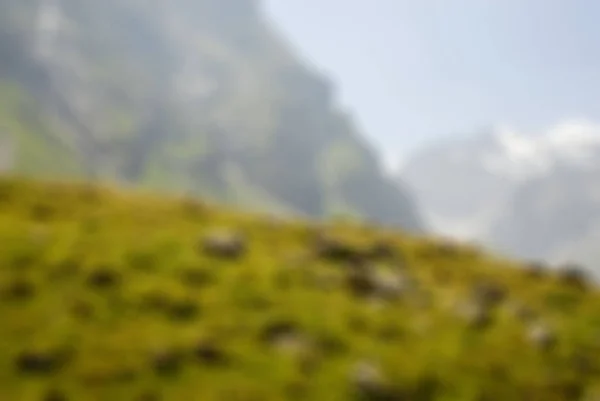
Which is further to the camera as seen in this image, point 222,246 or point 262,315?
point 222,246

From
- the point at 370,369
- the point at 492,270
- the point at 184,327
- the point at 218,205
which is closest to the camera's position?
the point at 370,369

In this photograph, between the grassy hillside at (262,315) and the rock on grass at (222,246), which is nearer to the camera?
the grassy hillside at (262,315)

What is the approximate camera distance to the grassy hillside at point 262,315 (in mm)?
Answer: 19688

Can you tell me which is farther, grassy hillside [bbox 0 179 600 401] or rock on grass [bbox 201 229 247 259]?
rock on grass [bbox 201 229 247 259]

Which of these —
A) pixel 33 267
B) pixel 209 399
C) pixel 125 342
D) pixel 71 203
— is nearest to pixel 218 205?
pixel 71 203

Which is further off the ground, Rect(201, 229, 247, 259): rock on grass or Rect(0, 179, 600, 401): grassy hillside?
Rect(201, 229, 247, 259): rock on grass

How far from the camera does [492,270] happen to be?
3011cm

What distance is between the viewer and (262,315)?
22.7 m

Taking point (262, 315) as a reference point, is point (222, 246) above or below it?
above

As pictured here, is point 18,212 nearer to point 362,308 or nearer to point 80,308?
point 80,308

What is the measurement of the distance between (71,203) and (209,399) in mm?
15156

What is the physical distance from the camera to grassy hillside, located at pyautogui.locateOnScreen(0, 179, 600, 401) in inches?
775

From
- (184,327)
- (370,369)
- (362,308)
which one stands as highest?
(362,308)

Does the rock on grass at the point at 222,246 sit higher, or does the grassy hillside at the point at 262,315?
the rock on grass at the point at 222,246
